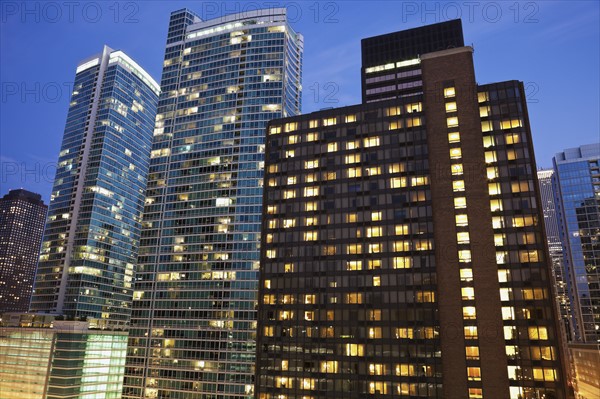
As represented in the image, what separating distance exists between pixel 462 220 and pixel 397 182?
691 inches

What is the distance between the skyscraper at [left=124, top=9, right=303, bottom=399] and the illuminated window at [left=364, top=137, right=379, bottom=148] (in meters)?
48.0

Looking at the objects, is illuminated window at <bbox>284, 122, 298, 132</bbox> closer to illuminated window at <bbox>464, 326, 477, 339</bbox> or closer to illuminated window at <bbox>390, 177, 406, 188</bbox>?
illuminated window at <bbox>390, 177, 406, 188</bbox>

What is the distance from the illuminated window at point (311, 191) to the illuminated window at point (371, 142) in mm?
16646

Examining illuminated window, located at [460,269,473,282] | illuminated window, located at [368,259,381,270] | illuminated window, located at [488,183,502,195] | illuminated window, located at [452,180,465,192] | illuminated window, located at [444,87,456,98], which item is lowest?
illuminated window, located at [460,269,473,282]

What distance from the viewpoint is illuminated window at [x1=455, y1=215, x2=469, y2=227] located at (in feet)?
327

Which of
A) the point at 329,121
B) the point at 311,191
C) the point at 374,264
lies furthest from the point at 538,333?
the point at 329,121

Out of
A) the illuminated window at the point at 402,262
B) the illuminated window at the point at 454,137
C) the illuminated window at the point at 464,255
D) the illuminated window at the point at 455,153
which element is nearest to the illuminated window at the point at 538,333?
the illuminated window at the point at 464,255

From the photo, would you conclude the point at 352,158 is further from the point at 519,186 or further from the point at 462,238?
the point at 519,186

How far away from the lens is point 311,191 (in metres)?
118

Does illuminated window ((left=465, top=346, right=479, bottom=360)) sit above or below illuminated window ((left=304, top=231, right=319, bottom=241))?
below

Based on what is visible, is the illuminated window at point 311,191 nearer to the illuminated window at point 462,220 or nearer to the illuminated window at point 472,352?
the illuminated window at point 462,220

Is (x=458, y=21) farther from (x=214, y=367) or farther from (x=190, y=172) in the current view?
(x=214, y=367)

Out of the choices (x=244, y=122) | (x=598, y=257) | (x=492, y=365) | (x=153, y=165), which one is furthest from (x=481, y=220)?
(x=598, y=257)

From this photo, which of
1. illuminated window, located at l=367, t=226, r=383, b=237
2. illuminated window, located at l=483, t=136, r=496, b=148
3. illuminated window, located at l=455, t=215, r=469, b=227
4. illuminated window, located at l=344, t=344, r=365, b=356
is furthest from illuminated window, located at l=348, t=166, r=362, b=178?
illuminated window, located at l=344, t=344, r=365, b=356
